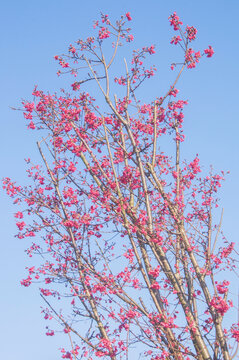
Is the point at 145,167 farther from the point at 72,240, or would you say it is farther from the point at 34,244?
the point at 34,244

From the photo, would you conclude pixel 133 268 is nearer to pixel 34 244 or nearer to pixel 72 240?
pixel 72 240

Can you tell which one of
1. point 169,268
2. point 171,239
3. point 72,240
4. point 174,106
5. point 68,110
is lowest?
point 169,268

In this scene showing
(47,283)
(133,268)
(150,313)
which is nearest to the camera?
(150,313)

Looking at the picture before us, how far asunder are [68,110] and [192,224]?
4237mm

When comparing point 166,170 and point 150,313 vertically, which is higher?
point 166,170

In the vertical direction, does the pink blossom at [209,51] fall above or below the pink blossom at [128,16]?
below

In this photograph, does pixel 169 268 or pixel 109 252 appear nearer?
pixel 169 268

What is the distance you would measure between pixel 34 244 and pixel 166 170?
3655mm

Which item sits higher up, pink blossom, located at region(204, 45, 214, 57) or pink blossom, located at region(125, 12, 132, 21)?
pink blossom, located at region(125, 12, 132, 21)

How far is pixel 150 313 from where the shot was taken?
Result: 835cm

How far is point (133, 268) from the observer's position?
8.98m

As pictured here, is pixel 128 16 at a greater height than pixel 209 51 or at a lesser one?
greater

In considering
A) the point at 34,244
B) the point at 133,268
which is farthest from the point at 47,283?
the point at 133,268

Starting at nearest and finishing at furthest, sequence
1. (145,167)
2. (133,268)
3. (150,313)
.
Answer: (150,313) → (133,268) → (145,167)
